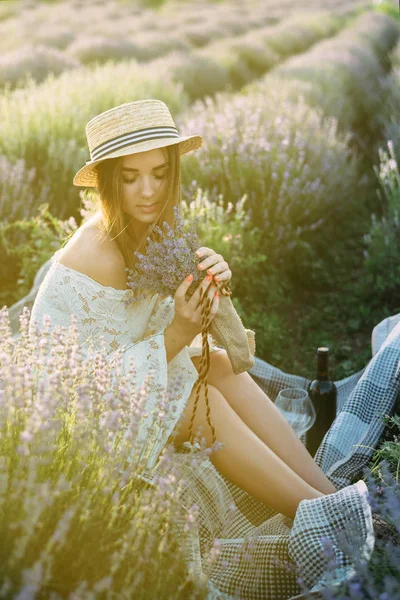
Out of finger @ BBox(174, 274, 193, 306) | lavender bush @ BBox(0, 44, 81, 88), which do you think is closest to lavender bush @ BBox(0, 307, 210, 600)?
finger @ BBox(174, 274, 193, 306)

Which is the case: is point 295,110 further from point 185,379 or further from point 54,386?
point 54,386

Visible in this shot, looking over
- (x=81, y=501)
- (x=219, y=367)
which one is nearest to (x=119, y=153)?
(x=219, y=367)

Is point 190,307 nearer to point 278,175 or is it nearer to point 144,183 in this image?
point 144,183

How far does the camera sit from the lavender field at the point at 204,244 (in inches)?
56.9

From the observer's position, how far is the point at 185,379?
8.21ft

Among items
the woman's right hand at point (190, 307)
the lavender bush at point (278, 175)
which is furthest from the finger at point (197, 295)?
the lavender bush at point (278, 175)

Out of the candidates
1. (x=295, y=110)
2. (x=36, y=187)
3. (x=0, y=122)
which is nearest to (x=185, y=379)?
(x=36, y=187)

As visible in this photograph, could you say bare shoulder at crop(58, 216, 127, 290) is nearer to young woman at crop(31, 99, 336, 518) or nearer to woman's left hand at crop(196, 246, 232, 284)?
young woman at crop(31, 99, 336, 518)

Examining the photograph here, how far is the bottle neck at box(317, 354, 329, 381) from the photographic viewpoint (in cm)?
308

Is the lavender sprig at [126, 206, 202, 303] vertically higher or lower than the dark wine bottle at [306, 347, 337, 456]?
higher

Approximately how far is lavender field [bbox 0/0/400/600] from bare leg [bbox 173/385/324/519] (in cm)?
21

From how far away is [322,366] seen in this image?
10.2 feet

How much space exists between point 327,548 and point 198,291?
3.21 feet

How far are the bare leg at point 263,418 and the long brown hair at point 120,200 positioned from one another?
21.4 inches
